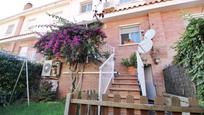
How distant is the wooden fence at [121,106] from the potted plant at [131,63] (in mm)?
6312

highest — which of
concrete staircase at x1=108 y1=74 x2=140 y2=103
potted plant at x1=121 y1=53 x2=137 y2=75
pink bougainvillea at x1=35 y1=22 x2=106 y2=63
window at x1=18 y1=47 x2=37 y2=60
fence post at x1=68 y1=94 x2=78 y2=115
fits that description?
window at x1=18 y1=47 x2=37 y2=60

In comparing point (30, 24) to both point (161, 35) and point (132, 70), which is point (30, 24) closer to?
point (132, 70)

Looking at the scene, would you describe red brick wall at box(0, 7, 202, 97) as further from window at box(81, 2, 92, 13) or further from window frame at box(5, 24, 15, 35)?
window frame at box(5, 24, 15, 35)

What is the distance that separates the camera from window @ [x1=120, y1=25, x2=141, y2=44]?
10041 mm

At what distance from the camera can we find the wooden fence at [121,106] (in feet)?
6.10

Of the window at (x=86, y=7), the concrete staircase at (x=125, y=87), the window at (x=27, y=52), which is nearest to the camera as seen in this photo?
the concrete staircase at (x=125, y=87)

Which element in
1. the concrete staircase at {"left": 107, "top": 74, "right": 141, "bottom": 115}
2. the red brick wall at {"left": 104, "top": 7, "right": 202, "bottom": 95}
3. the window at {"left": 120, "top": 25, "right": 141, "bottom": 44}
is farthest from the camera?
the window at {"left": 120, "top": 25, "right": 141, "bottom": 44}

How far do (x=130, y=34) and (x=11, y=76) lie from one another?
7.43 meters

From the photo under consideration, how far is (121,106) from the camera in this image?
2195 millimetres

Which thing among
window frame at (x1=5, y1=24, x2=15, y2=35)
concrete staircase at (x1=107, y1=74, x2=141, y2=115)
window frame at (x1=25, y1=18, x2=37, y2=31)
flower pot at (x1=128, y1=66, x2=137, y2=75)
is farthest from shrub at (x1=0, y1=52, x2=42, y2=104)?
window frame at (x1=5, y1=24, x2=15, y2=35)

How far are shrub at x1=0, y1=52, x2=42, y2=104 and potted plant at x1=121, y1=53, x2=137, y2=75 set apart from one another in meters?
5.32

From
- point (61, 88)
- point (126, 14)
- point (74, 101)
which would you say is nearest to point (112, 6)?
point (126, 14)

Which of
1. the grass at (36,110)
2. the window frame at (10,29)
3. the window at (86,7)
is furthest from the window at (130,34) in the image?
the window frame at (10,29)

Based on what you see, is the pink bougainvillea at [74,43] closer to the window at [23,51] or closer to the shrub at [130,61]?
the shrub at [130,61]
